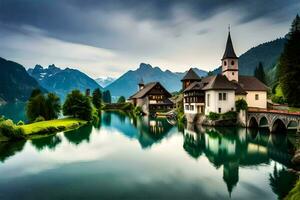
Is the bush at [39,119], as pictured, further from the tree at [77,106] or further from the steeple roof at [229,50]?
the steeple roof at [229,50]

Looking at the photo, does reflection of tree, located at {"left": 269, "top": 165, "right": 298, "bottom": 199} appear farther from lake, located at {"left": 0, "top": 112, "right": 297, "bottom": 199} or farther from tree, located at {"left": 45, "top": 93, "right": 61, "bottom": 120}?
tree, located at {"left": 45, "top": 93, "right": 61, "bottom": 120}

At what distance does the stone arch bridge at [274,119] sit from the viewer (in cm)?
4056

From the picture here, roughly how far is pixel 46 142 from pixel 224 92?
3732cm

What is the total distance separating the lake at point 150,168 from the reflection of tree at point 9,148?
4.3 inches

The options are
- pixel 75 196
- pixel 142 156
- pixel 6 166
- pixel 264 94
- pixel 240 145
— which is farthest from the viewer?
pixel 264 94

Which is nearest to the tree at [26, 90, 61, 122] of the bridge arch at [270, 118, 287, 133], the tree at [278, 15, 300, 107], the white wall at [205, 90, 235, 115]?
the white wall at [205, 90, 235, 115]

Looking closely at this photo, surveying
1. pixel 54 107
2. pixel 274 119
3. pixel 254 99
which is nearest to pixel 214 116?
pixel 274 119

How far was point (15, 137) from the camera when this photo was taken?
4372cm

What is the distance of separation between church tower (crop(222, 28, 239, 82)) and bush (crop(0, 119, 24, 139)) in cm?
5152

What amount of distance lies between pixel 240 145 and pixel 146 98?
222ft

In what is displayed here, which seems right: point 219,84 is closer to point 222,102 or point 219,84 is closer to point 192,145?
point 222,102

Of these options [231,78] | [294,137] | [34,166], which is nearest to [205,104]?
[231,78]

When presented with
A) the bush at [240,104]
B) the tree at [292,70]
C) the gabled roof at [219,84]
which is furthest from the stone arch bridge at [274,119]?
the gabled roof at [219,84]

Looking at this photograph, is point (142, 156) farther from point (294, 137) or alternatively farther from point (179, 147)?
point (294, 137)
